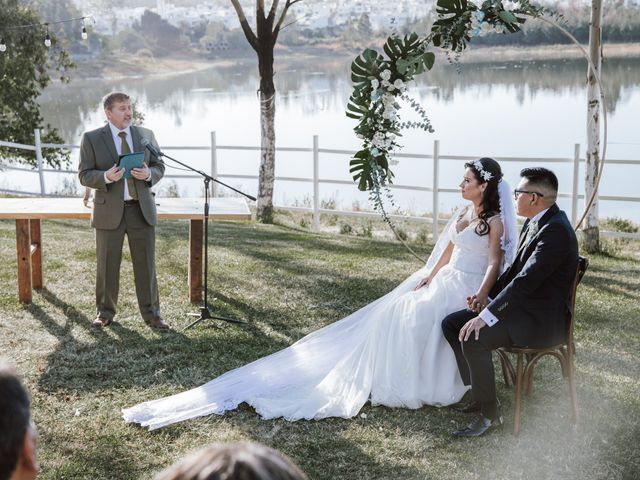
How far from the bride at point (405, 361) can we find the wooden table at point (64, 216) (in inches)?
76.2

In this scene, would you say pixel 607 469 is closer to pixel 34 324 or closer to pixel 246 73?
pixel 34 324

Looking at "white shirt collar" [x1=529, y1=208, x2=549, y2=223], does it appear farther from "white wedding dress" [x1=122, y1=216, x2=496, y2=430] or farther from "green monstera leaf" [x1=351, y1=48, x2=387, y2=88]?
"green monstera leaf" [x1=351, y1=48, x2=387, y2=88]

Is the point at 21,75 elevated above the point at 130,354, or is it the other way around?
the point at 21,75

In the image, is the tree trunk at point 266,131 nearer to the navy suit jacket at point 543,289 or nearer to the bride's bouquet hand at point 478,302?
the bride's bouquet hand at point 478,302

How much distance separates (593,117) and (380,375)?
5.56m

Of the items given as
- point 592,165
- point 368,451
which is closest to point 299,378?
point 368,451

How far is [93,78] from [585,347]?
4002 cm

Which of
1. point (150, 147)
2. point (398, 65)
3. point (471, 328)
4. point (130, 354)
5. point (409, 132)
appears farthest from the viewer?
point (409, 132)

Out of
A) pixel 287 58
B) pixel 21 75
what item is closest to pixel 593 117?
pixel 21 75

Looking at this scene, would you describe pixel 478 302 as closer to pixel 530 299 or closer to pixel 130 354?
pixel 530 299

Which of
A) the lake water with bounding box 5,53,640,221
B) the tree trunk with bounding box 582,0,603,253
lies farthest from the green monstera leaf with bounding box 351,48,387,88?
the lake water with bounding box 5,53,640,221

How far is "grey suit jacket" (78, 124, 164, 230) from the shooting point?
21.1 feet

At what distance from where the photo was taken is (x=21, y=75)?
61.0ft

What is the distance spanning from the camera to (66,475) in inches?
175
